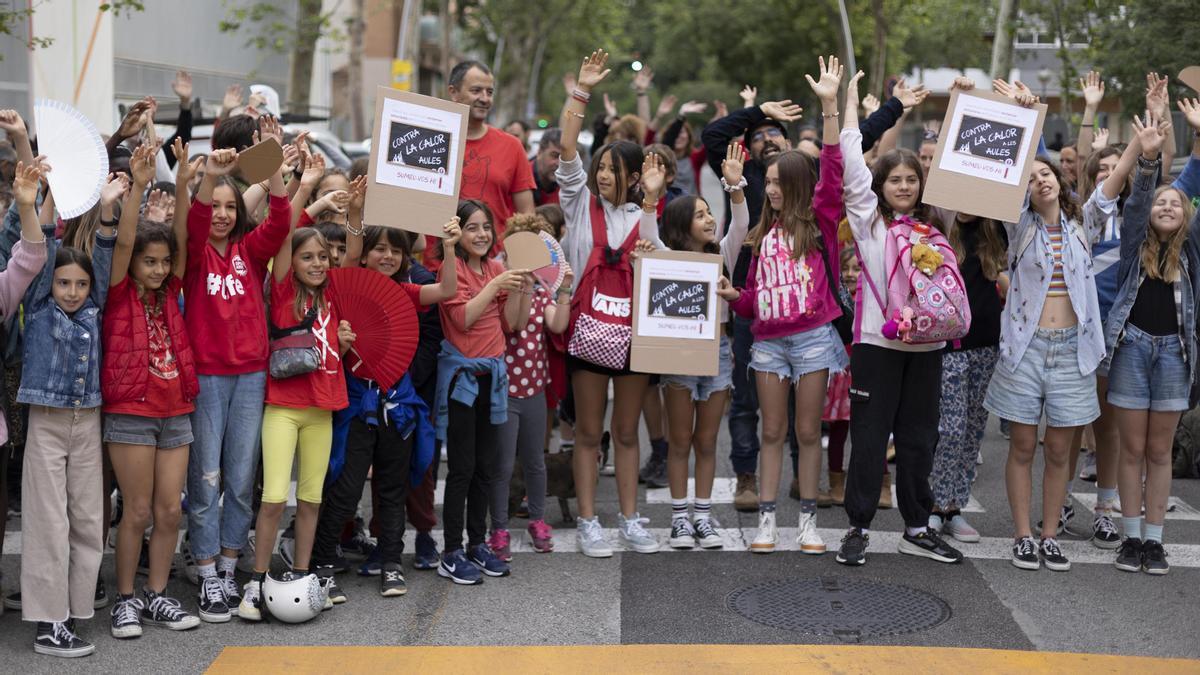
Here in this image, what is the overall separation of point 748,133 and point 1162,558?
3.48 meters

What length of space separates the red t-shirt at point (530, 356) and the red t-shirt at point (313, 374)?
941 mm

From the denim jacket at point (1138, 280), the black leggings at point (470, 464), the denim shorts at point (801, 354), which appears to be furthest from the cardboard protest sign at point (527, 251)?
the denim jacket at point (1138, 280)

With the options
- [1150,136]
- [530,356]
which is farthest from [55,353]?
[1150,136]

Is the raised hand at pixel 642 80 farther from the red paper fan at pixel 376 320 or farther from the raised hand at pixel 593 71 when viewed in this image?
the red paper fan at pixel 376 320

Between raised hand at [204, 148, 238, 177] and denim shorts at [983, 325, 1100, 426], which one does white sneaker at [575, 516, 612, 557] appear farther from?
raised hand at [204, 148, 238, 177]

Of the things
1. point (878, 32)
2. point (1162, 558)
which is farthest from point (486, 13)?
point (1162, 558)

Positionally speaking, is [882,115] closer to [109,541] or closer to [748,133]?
[748,133]

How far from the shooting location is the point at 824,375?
662 centimetres

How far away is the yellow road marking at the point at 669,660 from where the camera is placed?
5.02m

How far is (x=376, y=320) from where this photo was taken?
583cm

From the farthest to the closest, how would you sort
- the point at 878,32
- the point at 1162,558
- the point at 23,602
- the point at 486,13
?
the point at 486,13
the point at 878,32
the point at 1162,558
the point at 23,602

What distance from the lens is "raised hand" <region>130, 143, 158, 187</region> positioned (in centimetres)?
507

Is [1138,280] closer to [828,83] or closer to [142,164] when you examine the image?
[828,83]

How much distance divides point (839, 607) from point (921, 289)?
4.78 ft
